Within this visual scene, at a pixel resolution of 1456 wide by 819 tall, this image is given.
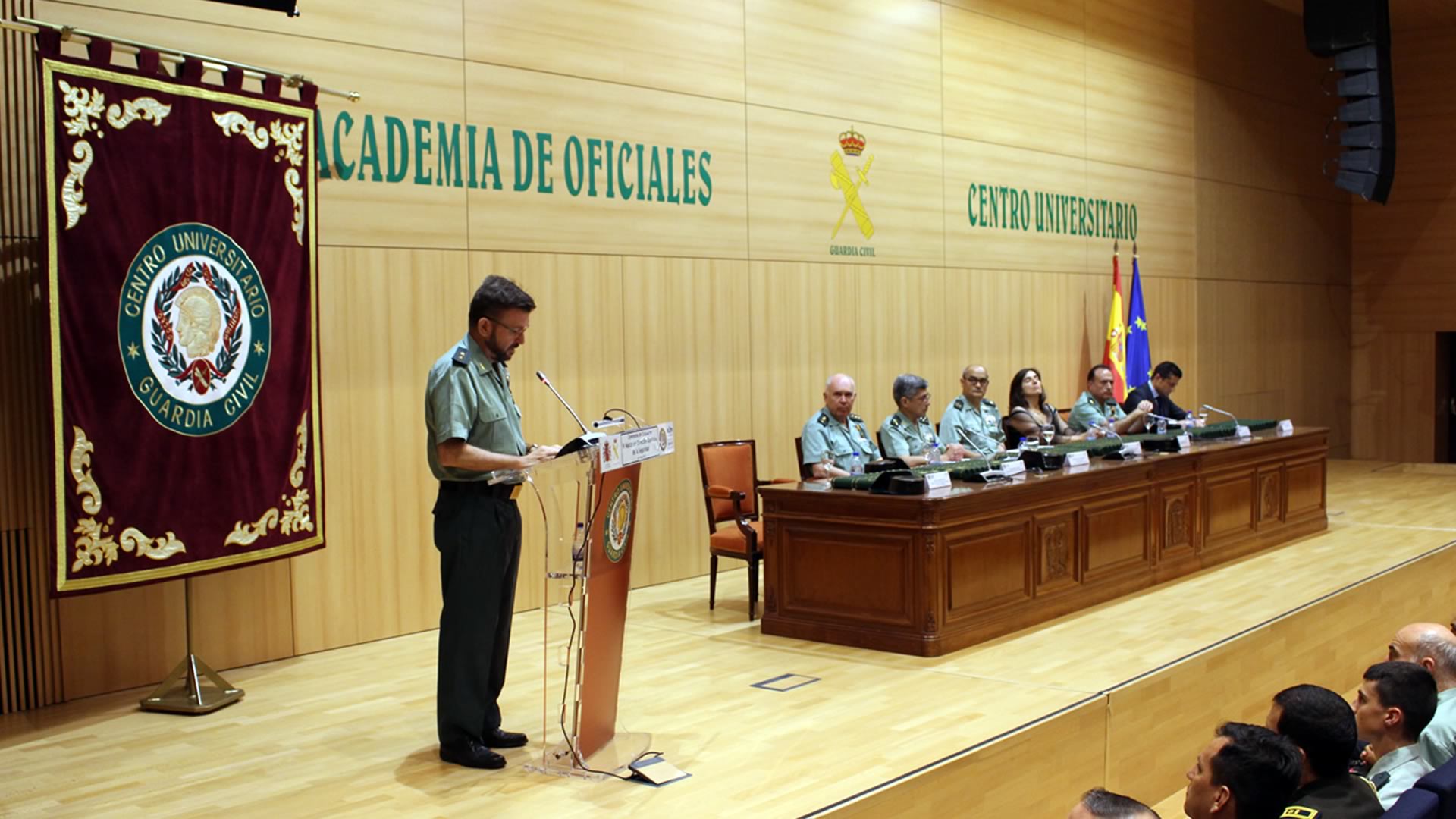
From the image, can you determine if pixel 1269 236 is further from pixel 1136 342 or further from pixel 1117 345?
pixel 1117 345

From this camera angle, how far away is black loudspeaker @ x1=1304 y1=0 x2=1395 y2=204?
35.9 feet

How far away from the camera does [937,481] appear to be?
577 cm

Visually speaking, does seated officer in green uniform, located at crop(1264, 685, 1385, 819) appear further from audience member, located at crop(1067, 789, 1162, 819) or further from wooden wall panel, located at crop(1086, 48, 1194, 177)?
wooden wall panel, located at crop(1086, 48, 1194, 177)

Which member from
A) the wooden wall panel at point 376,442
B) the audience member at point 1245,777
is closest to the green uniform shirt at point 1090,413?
the wooden wall panel at point 376,442

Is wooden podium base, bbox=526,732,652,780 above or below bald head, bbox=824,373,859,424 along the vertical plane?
below

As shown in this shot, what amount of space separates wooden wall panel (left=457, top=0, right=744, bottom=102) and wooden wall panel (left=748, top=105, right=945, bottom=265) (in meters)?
0.43

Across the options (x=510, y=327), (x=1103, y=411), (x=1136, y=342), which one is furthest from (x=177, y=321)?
(x=1136, y=342)

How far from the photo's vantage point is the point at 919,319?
9289 millimetres

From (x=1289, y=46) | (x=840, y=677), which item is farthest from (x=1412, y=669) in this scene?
(x=1289, y=46)

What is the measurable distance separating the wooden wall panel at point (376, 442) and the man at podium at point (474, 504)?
5.92 ft

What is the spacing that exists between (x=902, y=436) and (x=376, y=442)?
276 cm

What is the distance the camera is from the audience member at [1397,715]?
333cm

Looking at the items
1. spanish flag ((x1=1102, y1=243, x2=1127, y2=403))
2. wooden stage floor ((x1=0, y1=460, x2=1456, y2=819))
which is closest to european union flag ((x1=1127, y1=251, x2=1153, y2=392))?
spanish flag ((x1=1102, y1=243, x2=1127, y2=403))

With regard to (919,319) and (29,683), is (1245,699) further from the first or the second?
(29,683)
